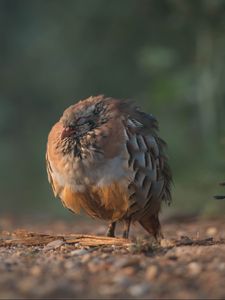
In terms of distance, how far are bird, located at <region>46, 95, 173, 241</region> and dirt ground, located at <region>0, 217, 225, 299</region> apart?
1.74 feet

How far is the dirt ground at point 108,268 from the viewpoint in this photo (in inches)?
193

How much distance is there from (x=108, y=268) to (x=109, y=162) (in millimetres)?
2102

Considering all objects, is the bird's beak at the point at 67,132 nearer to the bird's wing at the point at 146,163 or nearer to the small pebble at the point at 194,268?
the bird's wing at the point at 146,163

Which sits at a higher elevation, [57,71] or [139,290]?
[57,71]

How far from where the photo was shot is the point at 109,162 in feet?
24.6

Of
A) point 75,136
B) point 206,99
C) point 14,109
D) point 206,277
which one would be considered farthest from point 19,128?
point 206,277

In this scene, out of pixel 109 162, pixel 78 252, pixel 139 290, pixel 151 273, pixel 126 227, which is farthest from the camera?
pixel 126 227

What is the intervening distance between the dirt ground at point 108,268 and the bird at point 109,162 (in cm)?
53

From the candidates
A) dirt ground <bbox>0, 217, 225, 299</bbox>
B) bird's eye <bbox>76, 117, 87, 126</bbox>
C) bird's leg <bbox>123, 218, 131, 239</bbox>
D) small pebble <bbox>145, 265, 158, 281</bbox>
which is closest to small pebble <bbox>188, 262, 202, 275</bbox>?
dirt ground <bbox>0, 217, 225, 299</bbox>

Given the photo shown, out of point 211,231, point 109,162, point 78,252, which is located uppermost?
point 109,162

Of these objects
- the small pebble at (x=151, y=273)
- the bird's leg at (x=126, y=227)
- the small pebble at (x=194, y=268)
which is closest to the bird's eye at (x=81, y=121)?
the bird's leg at (x=126, y=227)

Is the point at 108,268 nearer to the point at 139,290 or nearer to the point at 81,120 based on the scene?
the point at 139,290

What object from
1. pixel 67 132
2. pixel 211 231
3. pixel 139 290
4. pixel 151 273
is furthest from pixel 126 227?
pixel 139 290

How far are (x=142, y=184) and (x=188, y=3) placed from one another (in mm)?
6173
